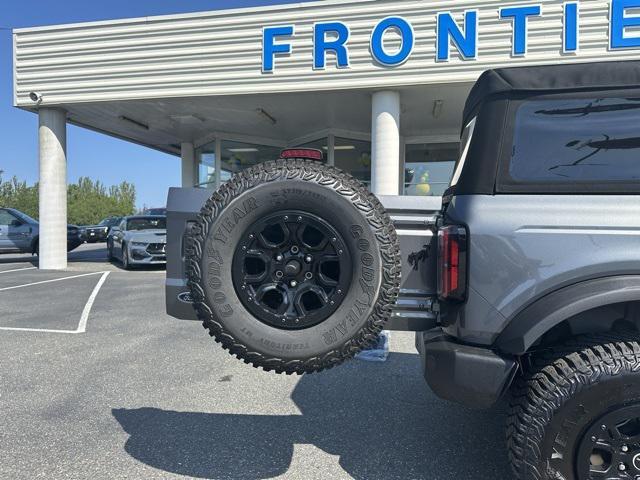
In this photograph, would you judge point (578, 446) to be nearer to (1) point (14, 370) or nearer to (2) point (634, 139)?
(2) point (634, 139)

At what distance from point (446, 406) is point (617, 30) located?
28.0 ft

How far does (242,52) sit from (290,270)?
925 centimetres

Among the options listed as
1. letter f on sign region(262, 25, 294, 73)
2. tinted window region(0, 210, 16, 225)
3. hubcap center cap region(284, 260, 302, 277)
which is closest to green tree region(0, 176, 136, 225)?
tinted window region(0, 210, 16, 225)

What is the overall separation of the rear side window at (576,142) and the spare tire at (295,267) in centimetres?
72

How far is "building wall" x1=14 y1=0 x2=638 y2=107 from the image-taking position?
877 centimetres

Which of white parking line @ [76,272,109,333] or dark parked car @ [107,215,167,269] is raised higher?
dark parked car @ [107,215,167,269]

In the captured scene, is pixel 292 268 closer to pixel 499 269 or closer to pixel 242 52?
pixel 499 269

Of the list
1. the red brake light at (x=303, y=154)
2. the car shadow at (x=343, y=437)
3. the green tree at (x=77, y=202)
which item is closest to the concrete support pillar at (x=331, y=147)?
the car shadow at (x=343, y=437)

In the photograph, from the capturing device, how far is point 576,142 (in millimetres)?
2074

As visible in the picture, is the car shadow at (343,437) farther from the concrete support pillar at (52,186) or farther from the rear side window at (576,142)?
the concrete support pillar at (52,186)

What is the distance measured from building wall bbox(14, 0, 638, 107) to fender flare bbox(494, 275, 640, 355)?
809cm

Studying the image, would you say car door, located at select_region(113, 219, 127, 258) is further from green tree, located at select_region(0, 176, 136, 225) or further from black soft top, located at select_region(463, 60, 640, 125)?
green tree, located at select_region(0, 176, 136, 225)

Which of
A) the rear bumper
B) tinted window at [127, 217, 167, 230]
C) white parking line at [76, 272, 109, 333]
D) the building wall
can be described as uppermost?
the building wall

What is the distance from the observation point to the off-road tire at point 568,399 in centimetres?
188
